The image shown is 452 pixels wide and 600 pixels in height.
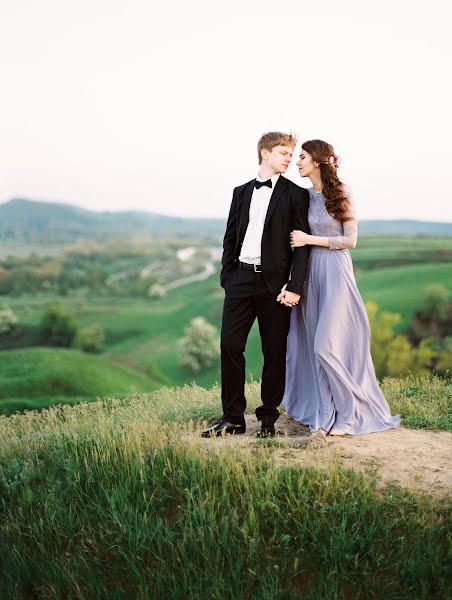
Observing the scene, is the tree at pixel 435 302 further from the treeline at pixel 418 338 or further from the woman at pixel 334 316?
the woman at pixel 334 316

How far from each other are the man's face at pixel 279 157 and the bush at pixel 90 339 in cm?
4663

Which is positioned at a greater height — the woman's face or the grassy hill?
the woman's face

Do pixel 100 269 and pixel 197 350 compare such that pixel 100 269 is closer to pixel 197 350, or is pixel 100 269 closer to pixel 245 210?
pixel 197 350

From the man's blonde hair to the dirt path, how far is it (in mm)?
2488

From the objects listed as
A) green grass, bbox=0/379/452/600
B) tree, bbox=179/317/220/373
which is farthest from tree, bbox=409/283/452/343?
green grass, bbox=0/379/452/600

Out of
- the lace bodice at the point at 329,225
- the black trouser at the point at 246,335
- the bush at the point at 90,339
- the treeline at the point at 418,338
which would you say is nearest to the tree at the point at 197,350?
the bush at the point at 90,339

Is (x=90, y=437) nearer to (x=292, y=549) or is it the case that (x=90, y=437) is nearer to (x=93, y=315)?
(x=292, y=549)

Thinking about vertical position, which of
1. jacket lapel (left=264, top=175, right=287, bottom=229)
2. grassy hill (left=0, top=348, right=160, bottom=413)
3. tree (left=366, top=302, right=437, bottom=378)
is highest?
jacket lapel (left=264, top=175, right=287, bottom=229)

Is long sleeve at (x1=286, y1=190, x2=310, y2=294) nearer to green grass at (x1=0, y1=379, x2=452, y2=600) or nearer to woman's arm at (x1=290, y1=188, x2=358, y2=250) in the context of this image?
woman's arm at (x1=290, y1=188, x2=358, y2=250)

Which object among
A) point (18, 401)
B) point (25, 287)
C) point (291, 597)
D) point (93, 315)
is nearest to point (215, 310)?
point (93, 315)

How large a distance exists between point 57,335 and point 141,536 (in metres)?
49.3

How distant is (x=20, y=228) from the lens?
58.9m

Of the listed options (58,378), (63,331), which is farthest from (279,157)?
(63,331)

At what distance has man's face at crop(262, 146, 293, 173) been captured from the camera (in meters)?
6.45
